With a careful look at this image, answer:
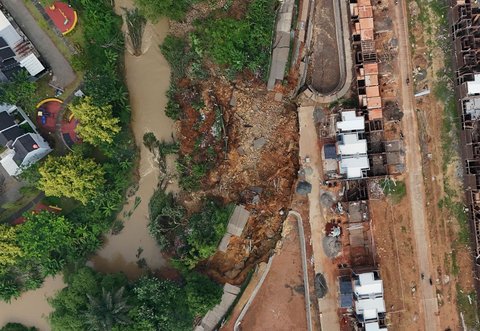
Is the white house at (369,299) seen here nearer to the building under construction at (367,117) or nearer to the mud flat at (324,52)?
the building under construction at (367,117)

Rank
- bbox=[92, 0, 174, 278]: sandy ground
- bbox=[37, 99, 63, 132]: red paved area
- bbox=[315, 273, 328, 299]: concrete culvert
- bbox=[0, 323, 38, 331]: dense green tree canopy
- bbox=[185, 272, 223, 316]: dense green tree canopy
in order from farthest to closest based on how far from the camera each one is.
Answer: bbox=[92, 0, 174, 278]: sandy ground < bbox=[37, 99, 63, 132]: red paved area < bbox=[0, 323, 38, 331]: dense green tree canopy < bbox=[315, 273, 328, 299]: concrete culvert < bbox=[185, 272, 223, 316]: dense green tree canopy

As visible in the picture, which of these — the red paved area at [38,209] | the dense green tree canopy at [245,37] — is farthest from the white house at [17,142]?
the dense green tree canopy at [245,37]

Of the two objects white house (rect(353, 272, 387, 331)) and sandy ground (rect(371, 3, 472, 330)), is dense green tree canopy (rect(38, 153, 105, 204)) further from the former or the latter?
sandy ground (rect(371, 3, 472, 330))

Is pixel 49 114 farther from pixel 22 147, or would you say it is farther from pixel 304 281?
pixel 304 281

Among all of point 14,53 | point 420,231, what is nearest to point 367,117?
point 420,231

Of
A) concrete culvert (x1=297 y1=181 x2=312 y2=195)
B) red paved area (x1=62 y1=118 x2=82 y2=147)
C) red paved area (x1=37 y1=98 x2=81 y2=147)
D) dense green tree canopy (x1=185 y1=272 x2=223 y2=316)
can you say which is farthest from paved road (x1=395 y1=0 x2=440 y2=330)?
red paved area (x1=37 y1=98 x2=81 y2=147)
